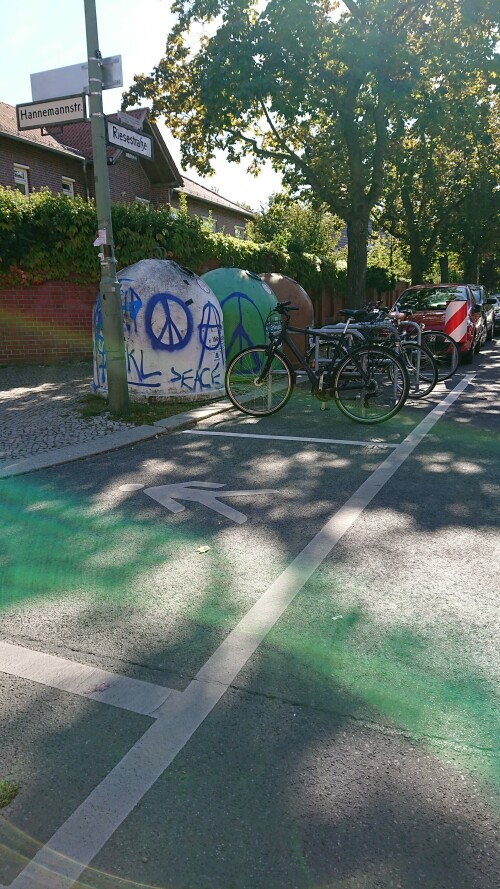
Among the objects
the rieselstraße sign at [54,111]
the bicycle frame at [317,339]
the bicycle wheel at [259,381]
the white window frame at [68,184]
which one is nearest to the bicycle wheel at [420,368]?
the bicycle frame at [317,339]

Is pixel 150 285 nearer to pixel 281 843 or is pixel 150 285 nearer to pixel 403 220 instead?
pixel 281 843

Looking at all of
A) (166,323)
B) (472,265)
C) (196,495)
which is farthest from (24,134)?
(472,265)

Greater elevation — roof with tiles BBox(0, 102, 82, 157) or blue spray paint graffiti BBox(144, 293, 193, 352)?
roof with tiles BBox(0, 102, 82, 157)

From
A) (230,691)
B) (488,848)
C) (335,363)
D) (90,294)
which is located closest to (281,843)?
(488,848)

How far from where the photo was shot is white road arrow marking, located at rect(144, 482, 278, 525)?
5100 millimetres

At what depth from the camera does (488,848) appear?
6.49 feet

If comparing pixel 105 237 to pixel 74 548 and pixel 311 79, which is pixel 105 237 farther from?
pixel 311 79

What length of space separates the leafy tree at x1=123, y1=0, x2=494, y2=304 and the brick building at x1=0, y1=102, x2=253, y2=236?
2.15 m

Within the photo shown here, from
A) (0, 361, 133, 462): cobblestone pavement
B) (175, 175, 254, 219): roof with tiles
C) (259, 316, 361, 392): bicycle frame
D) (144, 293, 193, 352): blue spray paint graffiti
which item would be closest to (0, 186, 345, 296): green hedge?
(0, 361, 133, 462): cobblestone pavement

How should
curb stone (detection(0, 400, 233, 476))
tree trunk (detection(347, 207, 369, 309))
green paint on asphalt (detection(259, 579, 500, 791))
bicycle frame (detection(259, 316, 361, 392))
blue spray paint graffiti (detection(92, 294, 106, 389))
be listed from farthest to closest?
tree trunk (detection(347, 207, 369, 309)) < blue spray paint graffiti (detection(92, 294, 106, 389)) < bicycle frame (detection(259, 316, 361, 392)) < curb stone (detection(0, 400, 233, 476)) < green paint on asphalt (detection(259, 579, 500, 791))

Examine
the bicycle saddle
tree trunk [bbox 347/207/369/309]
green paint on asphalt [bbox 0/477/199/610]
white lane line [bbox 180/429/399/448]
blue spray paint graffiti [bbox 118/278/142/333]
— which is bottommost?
green paint on asphalt [bbox 0/477/199/610]

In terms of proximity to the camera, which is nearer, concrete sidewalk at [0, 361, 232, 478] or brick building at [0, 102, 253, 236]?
concrete sidewalk at [0, 361, 232, 478]

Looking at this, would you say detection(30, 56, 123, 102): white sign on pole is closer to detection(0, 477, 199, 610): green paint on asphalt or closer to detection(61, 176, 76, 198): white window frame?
detection(0, 477, 199, 610): green paint on asphalt

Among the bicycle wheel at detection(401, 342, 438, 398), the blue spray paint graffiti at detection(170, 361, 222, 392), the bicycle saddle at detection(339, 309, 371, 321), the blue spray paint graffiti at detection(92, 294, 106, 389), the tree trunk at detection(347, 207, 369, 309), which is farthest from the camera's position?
the tree trunk at detection(347, 207, 369, 309)
